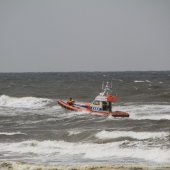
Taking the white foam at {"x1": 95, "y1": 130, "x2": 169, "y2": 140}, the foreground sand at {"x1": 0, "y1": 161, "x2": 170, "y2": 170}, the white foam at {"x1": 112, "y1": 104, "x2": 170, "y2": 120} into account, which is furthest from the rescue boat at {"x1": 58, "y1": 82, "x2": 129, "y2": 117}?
the foreground sand at {"x1": 0, "y1": 161, "x2": 170, "y2": 170}

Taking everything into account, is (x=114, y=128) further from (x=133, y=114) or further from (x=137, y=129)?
(x=133, y=114)

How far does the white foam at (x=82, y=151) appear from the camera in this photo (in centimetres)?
2086

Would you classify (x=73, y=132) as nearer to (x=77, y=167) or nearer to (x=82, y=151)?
(x=82, y=151)

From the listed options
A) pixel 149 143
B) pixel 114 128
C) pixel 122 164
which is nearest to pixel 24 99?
pixel 114 128

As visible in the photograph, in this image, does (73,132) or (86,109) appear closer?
(73,132)

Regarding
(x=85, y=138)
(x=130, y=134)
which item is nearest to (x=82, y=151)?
(x=85, y=138)

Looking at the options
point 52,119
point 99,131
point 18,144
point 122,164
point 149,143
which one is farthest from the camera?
point 52,119

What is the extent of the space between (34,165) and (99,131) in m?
8.48

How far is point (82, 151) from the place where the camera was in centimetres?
2250

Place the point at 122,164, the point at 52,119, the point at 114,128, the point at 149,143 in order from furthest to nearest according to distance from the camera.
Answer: the point at 52,119, the point at 114,128, the point at 149,143, the point at 122,164

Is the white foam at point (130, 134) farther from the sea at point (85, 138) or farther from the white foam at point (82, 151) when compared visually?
the white foam at point (82, 151)

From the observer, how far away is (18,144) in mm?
24703

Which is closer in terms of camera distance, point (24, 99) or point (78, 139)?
point (78, 139)

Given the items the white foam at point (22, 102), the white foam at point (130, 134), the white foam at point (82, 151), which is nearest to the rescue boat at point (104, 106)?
the white foam at point (130, 134)
